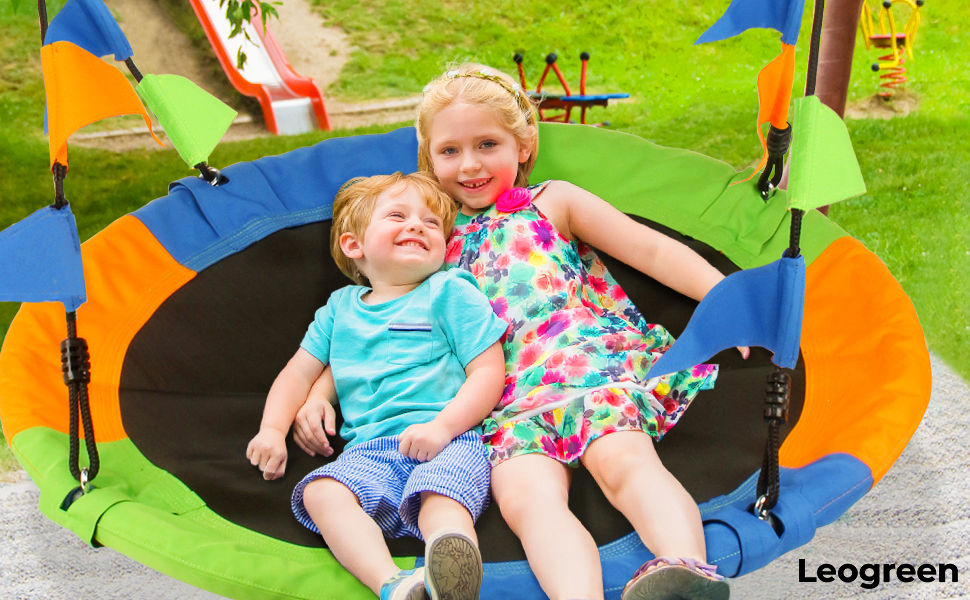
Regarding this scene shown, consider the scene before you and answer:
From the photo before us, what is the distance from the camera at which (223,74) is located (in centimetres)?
525

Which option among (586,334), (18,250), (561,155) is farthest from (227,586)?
(561,155)

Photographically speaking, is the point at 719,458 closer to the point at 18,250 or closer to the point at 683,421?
the point at 683,421

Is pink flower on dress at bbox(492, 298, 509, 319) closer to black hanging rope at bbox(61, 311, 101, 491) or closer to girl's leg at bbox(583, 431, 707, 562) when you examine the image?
girl's leg at bbox(583, 431, 707, 562)

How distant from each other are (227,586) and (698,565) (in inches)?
23.4

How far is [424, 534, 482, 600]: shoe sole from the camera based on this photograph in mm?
876

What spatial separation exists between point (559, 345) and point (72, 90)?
2.86ft

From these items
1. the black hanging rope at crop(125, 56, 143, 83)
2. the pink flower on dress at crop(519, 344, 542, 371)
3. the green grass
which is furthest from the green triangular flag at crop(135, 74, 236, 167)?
the green grass

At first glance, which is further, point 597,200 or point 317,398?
point 597,200

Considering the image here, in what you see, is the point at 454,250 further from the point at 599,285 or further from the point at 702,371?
the point at 702,371

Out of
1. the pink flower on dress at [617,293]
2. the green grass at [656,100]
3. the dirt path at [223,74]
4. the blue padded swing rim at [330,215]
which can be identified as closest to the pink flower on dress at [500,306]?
the pink flower on dress at [617,293]

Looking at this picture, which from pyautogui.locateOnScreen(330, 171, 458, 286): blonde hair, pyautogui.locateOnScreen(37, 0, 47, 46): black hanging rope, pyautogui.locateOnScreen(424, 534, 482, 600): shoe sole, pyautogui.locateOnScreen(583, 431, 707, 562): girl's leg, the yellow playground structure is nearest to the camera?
pyautogui.locateOnScreen(424, 534, 482, 600): shoe sole

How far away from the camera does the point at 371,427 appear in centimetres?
123

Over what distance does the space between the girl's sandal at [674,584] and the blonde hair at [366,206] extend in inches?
29.7

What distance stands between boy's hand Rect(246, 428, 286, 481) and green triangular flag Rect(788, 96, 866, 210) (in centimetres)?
87
